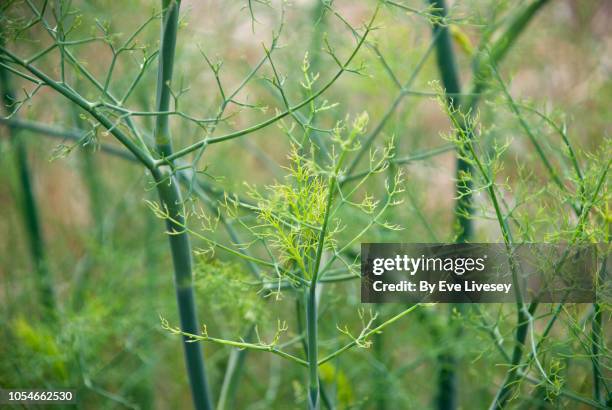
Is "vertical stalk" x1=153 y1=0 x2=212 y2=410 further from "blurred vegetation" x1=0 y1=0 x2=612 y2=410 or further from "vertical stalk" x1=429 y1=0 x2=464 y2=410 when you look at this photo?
"vertical stalk" x1=429 y1=0 x2=464 y2=410

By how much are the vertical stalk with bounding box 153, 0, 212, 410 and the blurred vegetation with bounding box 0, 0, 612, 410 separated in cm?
3

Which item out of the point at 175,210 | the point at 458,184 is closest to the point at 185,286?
the point at 175,210

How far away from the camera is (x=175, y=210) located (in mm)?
496

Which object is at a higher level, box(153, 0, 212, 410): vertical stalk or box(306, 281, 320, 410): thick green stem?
box(153, 0, 212, 410): vertical stalk

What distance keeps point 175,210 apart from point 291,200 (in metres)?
0.11

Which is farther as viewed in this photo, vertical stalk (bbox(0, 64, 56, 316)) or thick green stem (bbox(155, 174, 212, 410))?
vertical stalk (bbox(0, 64, 56, 316))

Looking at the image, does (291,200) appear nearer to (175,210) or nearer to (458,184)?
(175,210)

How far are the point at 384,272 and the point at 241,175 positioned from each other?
3.01ft

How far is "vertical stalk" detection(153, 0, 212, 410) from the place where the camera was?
46 centimetres

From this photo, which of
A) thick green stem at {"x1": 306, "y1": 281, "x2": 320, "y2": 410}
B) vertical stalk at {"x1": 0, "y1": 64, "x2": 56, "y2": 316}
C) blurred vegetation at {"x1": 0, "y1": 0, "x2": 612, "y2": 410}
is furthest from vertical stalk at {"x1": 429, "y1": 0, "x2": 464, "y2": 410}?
vertical stalk at {"x1": 0, "y1": 64, "x2": 56, "y2": 316}

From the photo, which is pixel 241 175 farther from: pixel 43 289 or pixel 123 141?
pixel 123 141

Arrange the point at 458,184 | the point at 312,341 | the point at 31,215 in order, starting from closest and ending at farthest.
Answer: the point at 312,341 → the point at 458,184 → the point at 31,215

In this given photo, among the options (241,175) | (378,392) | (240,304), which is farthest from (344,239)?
(241,175)

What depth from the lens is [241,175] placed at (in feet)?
4.64
